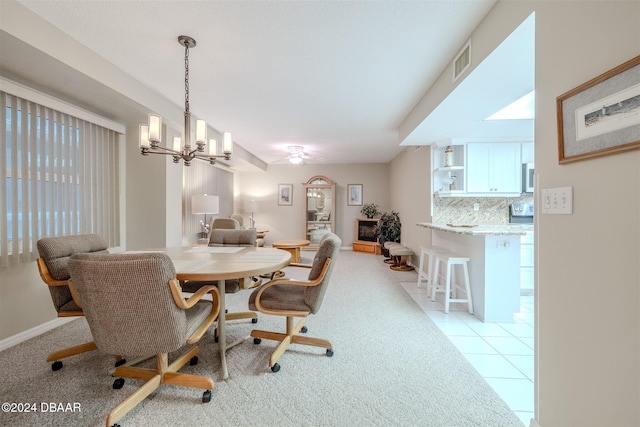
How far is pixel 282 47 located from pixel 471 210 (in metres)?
3.44

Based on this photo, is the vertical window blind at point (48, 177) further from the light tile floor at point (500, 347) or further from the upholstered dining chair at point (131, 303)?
the light tile floor at point (500, 347)

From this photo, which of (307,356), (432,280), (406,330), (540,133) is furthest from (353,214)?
(540,133)

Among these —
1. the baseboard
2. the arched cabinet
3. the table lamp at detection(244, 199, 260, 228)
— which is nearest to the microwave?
the arched cabinet

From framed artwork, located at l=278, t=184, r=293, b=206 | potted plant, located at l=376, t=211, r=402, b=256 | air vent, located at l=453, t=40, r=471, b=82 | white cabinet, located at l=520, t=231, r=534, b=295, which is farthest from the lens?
framed artwork, located at l=278, t=184, r=293, b=206

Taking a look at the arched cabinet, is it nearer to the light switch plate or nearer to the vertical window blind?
the vertical window blind

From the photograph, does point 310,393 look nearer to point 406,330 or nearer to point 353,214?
point 406,330

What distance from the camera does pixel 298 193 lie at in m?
7.10

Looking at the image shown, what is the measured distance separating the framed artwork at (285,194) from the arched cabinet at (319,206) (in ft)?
1.68

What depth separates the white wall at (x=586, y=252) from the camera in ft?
2.74

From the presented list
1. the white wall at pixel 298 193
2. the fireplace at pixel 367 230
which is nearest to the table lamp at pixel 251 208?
the white wall at pixel 298 193

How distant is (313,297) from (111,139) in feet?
10.3

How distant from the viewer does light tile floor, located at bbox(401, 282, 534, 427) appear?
61.6 inches

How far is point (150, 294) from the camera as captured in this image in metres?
1.23

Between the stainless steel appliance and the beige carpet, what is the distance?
249 centimetres
